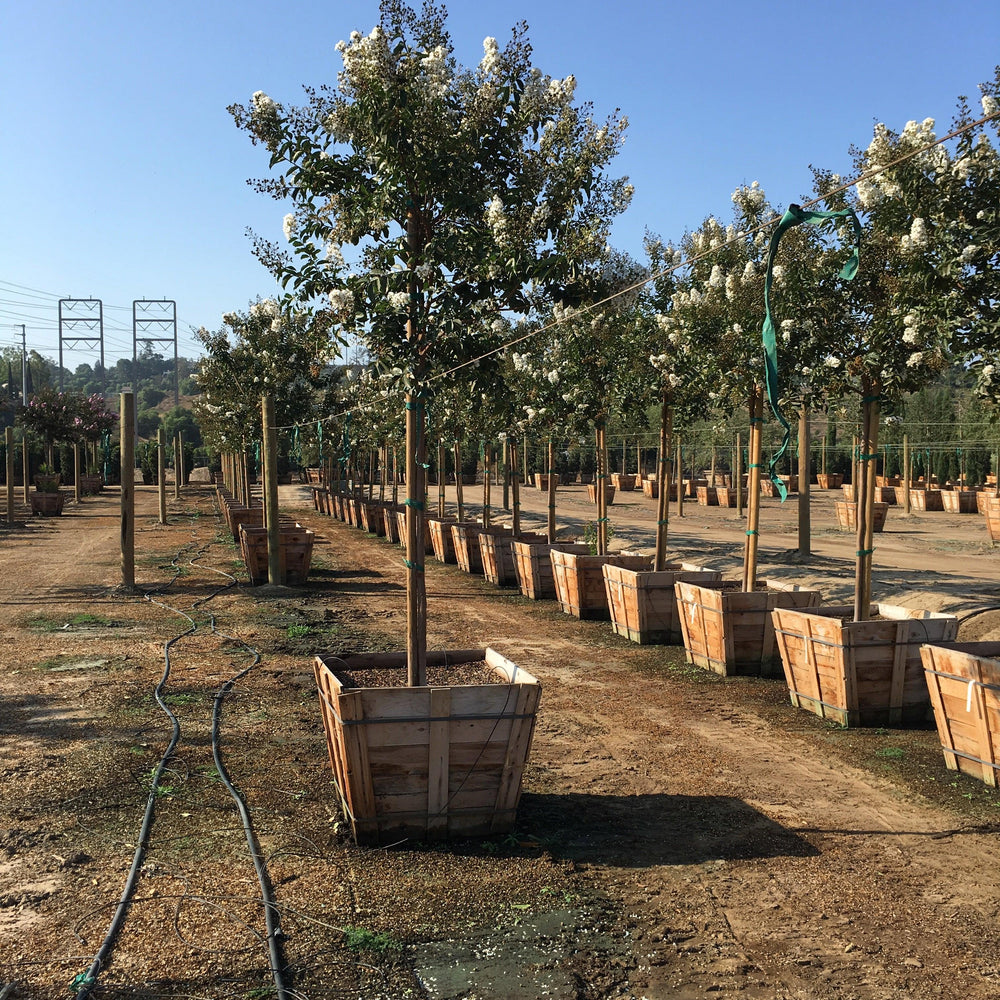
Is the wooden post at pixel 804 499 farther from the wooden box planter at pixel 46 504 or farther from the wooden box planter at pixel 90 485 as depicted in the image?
the wooden box planter at pixel 90 485

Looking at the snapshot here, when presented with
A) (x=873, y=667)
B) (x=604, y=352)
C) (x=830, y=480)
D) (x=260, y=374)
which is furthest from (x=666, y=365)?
(x=830, y=480)

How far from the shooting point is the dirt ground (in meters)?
4.18

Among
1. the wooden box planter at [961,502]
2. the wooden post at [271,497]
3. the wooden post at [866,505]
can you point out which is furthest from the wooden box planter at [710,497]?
the wooden post at [866,505]

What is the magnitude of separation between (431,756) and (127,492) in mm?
11844

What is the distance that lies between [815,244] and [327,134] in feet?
18.6

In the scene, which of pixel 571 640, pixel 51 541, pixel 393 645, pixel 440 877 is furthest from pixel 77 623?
pixel 51 541

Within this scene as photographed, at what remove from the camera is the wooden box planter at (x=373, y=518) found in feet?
95.0

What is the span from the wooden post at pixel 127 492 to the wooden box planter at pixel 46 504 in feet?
73.8

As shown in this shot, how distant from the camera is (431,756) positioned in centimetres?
557

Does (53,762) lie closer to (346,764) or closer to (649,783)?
(346,764)

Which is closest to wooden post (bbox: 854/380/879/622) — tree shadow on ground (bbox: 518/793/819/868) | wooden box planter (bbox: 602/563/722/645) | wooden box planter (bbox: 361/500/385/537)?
wooden box planter (bbox: 602/563/722/645)

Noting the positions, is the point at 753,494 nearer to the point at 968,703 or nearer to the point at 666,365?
the point at 666,365

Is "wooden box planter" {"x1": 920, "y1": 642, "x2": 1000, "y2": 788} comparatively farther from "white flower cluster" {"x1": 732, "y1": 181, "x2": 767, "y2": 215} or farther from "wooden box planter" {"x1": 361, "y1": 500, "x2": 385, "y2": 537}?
"wooden box planter" {"x1": 361, "y1": 500, "x2": 385, "y2": 537}

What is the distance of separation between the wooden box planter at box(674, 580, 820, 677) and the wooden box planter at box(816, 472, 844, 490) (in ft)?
140
